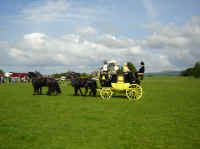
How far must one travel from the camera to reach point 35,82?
17.2 m

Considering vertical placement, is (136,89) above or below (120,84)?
below

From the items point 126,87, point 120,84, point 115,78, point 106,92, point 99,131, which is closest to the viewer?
point 99,131

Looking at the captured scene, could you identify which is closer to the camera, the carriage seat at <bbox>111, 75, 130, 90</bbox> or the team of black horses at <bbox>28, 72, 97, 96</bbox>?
the carriage seat at <bbox>111, 75, 130, 90</bbox>

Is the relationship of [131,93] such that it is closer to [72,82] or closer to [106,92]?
[106,92]

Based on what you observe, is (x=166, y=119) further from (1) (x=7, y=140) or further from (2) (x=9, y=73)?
(2) (x=9, y=73)

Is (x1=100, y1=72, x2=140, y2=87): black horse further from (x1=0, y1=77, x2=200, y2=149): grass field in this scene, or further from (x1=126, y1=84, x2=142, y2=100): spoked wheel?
(x1=0, y1=77, x2=200, y2=149): grass field

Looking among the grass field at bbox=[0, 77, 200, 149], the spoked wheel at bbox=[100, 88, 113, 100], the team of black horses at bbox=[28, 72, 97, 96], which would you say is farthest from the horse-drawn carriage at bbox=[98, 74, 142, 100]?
the grass field at bbox=[0, 77, 200, 149]

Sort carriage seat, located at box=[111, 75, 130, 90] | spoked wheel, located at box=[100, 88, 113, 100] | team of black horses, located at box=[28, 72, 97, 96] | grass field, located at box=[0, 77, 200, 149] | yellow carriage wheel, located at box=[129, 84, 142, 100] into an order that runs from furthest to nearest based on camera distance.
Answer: team of black horses, located at box=[28, 72, 97, 96]
spoked wheel, located at box=[100, 88, 113, 100]
carriage seat, located at box=[111, 75, 130, 90]
yellow carriage wheel, located at box=[129, 84, 142, 100]
grass field, located at box=[0, 77, 200, 149]

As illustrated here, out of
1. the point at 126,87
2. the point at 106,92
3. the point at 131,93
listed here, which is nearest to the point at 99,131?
the point at 126,87

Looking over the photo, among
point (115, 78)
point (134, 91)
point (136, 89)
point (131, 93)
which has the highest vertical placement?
point (115, 78)

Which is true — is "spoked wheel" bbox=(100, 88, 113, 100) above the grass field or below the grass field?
above

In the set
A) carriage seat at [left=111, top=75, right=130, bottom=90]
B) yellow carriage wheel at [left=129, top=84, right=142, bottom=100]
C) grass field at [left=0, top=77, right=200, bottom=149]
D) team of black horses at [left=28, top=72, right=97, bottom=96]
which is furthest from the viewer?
team of black horses at [left=28, top=72, right=97, bottom=96]

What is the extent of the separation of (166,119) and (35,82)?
11.7 m

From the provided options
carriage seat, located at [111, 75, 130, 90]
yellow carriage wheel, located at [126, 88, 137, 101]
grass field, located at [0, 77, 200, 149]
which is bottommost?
grass field, located at [0, 77, 200, 149]
